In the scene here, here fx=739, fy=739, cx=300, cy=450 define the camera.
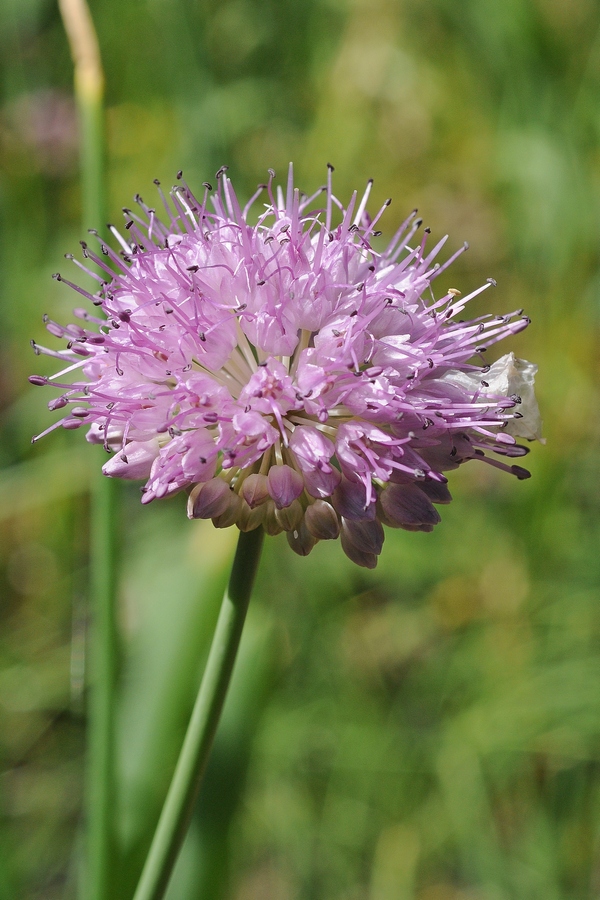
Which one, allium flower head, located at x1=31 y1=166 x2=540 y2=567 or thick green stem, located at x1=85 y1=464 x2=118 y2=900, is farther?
thick green stem, located at x1=85 y1=464 x2=118 y2=900

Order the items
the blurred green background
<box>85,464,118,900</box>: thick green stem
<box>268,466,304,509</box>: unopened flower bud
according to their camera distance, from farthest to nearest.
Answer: the blurred green background < <box>85,464,118,900</box>: thick green stem < <box>268,466,304,509</box>: unopened flower bud

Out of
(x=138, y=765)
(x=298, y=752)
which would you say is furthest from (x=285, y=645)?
(x=138, y=765)

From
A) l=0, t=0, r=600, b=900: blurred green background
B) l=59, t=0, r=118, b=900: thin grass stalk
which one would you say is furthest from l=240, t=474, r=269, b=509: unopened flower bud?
l=0, t=0, r=600, b=900: blurred green background

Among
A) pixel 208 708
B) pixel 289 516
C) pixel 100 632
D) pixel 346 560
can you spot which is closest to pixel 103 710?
pixel 100 632

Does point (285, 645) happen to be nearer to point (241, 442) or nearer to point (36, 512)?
point (36, 512)

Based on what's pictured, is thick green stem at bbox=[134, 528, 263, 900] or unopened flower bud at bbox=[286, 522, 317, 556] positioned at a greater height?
unopened flower bud at bbox=[286, 522, 317, 556]

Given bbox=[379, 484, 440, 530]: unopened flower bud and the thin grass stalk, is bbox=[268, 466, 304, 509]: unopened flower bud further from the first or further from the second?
the thin grass stalk
